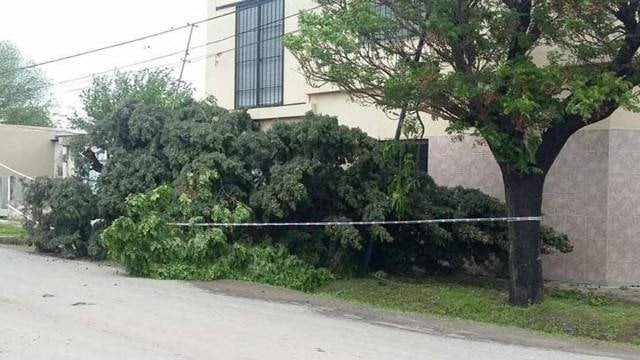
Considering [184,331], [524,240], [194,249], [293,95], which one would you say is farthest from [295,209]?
[293,95]

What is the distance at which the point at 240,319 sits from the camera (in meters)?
10.7

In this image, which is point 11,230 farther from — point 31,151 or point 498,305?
point 498,305

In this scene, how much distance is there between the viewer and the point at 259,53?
22.5 meters

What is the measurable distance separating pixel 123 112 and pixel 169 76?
19379 millimetres

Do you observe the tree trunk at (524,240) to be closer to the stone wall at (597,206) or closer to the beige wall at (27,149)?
the stone wall at (597,206)

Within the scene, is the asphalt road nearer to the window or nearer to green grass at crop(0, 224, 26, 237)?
the window

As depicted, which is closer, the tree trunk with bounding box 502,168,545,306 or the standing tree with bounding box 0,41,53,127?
the tree trunk with bounding box 502,168,545,306

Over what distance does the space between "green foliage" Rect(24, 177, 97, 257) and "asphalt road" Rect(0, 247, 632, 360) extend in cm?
419

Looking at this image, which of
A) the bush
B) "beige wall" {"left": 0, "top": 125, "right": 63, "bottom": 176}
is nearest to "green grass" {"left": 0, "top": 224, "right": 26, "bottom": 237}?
the bush

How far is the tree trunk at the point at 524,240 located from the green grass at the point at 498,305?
28 centimetres

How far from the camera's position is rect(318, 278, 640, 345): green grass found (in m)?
10.9

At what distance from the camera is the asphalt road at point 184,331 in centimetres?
836

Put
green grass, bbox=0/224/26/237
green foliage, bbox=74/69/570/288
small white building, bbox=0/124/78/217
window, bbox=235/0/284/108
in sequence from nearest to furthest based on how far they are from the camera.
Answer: green foliage, bbox=74/69/570/288 < window, bbox=235/0/284/108 < green grass, bbox=0/224/26/237 < small white building, bbox=0/124/78/217

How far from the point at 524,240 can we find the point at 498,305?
1108 millimetres
